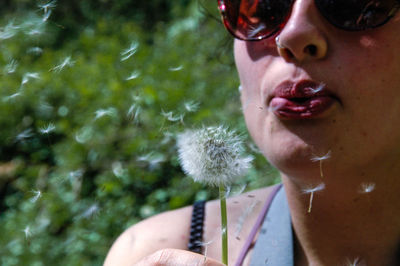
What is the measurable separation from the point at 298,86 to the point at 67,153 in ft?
5.43

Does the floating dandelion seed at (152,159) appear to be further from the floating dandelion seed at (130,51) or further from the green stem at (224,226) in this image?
the green stem at (224,226)

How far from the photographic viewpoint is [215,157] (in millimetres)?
1106

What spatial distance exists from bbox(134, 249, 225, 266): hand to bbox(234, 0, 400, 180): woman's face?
39cm

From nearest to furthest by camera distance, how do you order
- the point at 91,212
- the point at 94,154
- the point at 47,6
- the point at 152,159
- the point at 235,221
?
the point at 47,6, the point at 235,221, the point at 91,212, the point at 152,159, the point at 94,154

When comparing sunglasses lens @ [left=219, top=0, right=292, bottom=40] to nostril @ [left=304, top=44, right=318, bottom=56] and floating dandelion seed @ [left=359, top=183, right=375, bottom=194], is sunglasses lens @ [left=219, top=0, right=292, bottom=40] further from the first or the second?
floating dandelion seed @ [left=359, top=183, right=375, bottom=194]

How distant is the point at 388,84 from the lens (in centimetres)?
104

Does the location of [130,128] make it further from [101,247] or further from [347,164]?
[347,164]

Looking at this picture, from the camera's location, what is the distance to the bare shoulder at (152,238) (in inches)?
60.5

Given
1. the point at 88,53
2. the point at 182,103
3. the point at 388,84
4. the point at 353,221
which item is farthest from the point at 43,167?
the point at 388,84

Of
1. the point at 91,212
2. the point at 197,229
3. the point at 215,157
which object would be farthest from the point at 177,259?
the point at 91,212

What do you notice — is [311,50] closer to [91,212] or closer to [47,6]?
[47,6]

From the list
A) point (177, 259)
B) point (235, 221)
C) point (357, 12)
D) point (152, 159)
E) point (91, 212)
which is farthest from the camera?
point (152, 159)

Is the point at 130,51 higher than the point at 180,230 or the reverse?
higher

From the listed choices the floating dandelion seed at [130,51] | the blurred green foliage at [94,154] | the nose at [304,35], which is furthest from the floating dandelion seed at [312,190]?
the blurred green foliage at [94,154]
